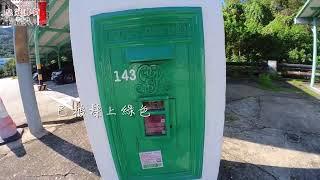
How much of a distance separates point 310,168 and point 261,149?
77 cm

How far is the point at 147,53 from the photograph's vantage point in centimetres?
312

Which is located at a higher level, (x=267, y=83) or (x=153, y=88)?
(x=153, y=88)

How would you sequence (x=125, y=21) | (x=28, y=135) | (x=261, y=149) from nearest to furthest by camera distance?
1. (x=125, y=21)
2. (x=261, y=149)
3. (x=28, y=135)

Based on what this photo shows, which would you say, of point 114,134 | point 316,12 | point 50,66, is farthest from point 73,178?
point 50,66

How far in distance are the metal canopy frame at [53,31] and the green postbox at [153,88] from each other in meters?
6.30

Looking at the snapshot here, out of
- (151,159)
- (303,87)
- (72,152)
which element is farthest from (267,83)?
(151,159)

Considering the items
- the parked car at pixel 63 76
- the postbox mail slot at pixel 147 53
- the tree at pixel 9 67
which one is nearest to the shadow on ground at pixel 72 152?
the postbox mail slot at pixel 147 53

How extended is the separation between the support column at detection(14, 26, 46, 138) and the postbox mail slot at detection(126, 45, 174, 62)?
10.8ft

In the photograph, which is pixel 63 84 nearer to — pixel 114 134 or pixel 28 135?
pixel 28 135

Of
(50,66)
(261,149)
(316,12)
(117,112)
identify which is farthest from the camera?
(50,66)

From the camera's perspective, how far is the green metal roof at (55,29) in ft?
30.9

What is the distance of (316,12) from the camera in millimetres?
8883

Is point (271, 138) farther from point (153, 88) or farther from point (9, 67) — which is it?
point (9, 67)

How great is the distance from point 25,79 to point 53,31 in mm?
6386
